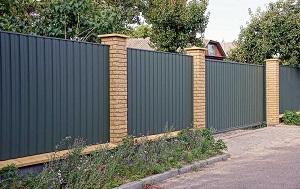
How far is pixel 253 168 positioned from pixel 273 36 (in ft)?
31.3

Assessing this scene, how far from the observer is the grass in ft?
18.8

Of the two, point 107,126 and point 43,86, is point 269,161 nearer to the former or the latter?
point 107,126

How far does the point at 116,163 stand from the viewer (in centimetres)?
668

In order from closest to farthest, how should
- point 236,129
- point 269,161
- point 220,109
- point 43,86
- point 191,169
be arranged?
point 43,86 → point 191,169 → point 269,161 → point 220,109 → point 236,129

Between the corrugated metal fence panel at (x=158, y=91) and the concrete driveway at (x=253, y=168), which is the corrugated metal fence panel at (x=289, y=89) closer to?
the concrete driveway at (x=253, y=168)

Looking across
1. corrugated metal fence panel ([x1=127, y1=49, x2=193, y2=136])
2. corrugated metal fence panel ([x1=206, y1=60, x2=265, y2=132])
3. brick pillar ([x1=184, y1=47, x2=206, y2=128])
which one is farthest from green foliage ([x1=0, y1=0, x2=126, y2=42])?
corrugated metal fence panel ([x1=206, y1=60, x2=265, y2=132])

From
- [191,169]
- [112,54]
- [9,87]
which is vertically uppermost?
[112,54]

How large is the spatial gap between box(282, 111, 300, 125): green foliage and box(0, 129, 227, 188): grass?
295 inches

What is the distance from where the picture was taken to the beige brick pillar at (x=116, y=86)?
802cm

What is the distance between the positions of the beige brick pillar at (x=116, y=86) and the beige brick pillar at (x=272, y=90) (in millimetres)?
8739

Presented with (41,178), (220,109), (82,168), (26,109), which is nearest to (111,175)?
(82,168)

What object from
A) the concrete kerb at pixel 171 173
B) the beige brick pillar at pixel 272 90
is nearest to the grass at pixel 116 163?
the concrete kerb at pixel 171 173

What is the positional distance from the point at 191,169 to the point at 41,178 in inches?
130

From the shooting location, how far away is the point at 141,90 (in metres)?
9.02
